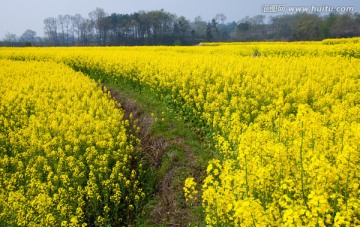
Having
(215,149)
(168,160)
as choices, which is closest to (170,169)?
(168,160)

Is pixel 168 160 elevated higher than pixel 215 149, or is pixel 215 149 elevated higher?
pixel 215 149

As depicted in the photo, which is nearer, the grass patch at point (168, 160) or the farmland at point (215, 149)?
the farmland at point (215, 149)

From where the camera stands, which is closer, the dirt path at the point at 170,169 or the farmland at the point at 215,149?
the farmland at the point at 215,149

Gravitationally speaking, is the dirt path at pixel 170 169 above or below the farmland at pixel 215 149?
below

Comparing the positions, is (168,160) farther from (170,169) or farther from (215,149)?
(215,149)

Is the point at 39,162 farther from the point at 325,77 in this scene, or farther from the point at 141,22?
the point at 141,22

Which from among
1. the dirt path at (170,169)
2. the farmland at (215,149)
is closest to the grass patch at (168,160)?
the dirt path at (170,169)

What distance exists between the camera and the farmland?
3451 millimetres

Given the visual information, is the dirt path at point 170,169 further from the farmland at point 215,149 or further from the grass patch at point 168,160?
the farmland at point 215,149

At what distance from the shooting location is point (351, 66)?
11.5 meters

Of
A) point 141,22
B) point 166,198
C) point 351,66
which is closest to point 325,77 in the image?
point 351,66

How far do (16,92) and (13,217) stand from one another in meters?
6.68

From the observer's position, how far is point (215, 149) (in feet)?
25.4

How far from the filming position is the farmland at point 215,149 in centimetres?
345
